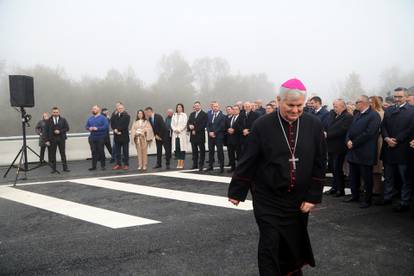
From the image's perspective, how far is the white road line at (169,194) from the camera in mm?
7258

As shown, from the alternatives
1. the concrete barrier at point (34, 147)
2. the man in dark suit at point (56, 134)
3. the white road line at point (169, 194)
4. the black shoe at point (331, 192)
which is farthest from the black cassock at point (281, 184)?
the concrete barrier at point (34, 147)

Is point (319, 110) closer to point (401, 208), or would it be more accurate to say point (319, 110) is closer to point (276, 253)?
point (401, 208)

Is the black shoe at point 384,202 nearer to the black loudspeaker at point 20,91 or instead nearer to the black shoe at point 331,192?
the black shoe at point 331,192

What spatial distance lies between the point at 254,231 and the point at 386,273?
6.18 feet

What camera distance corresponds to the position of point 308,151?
3133mm

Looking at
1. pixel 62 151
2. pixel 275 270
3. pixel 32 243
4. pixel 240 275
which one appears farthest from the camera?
pixel 62 151

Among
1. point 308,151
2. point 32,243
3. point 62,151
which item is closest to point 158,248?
point 32,243

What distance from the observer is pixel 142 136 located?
12.4 metres

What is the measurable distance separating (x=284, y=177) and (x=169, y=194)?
220 inches

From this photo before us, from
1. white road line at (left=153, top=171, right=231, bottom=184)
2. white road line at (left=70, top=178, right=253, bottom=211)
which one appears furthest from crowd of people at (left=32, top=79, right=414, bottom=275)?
white road line at (left=70, top=178, right=253, bottom=211)

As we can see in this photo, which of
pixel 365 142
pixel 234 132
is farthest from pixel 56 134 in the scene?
pixel 365 142

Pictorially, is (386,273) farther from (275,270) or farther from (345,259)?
(275,270)

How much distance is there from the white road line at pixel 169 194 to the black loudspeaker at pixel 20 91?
8.93ft

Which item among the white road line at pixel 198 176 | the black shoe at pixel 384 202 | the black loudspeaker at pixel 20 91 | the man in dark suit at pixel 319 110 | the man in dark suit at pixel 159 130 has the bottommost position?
the white road line at pixel 198 176
